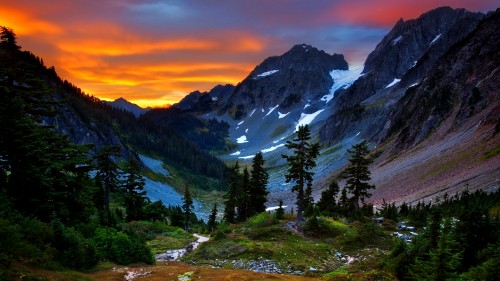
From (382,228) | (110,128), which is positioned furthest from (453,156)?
(110,128)

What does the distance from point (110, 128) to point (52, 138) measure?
540 ft

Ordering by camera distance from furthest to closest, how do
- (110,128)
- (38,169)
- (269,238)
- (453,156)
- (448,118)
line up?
(110,128)
(448,118)
(453,156)
(269,238)
(38,169)

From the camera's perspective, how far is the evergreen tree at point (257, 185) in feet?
223

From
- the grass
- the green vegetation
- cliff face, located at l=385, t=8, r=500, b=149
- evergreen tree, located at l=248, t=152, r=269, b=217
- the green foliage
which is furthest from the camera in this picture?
cliff face, located at l=385, t=8, r=500, b=149

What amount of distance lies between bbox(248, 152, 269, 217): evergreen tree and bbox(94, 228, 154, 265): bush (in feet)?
124

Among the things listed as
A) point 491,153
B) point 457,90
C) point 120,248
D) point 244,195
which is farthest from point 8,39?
point 457,90

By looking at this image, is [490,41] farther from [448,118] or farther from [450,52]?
[448,118]

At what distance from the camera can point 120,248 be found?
29250mm

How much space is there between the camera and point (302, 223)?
4647cm

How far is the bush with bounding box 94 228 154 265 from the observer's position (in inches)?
1115

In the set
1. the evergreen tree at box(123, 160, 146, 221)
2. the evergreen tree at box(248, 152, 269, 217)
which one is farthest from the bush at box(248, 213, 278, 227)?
the evergreen tree at box(123, 160, 146, 221)

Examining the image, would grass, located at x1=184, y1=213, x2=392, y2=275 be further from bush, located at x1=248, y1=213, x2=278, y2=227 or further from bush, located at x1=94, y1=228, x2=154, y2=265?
bush, located at x1=94, y1=228, x2=154, y2=265

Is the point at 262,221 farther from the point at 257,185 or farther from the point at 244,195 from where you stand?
the point at 257,185

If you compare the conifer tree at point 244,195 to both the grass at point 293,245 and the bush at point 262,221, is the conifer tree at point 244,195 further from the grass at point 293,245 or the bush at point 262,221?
the grass at point 293,245
